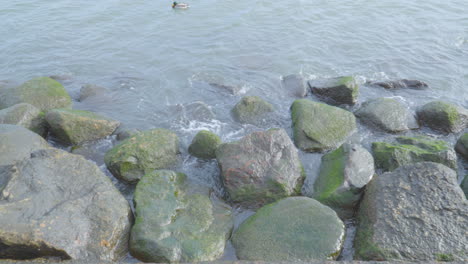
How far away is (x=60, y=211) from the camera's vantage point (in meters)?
4.80

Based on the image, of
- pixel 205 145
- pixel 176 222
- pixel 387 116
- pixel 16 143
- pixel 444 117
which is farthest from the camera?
pixel 387 116

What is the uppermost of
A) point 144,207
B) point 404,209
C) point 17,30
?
point 404,209

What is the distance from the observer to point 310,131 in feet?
25.2

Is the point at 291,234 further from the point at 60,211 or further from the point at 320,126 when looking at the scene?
the point at 320,126

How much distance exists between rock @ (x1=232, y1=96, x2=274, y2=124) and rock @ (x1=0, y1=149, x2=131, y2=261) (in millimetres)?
4074

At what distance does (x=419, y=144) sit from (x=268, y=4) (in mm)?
11532

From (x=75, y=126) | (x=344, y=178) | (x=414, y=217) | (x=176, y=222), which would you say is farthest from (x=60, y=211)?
(x=414, y=217)

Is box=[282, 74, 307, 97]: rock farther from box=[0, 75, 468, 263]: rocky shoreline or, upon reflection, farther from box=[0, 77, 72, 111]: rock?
box=[0, 77, 72, 111]: rock

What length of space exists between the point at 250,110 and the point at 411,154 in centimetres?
374

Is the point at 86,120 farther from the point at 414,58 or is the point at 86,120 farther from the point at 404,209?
the point at 414,58

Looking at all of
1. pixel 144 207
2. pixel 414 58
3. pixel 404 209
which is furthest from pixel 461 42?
pixel 144 207

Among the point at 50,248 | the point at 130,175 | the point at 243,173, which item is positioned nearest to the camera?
the point at 50,248

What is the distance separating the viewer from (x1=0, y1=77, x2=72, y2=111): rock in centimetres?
880

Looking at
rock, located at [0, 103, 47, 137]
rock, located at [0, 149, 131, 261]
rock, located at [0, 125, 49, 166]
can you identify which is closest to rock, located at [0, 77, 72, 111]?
rock, located at [0, 103, 47, 137]
